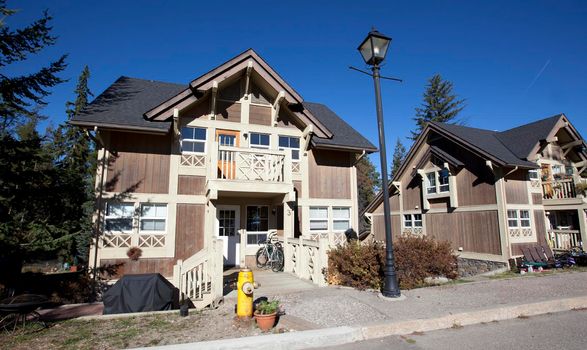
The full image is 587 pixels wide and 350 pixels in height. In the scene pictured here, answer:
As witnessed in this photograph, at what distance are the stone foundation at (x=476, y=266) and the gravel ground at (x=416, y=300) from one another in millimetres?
7463

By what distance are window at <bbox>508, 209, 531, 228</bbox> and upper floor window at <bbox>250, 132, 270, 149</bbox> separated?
566 inches

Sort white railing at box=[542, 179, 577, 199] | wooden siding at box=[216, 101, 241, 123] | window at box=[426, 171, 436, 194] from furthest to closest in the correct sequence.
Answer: window at box=[426, 171, 436, 194] → white railing at box=[542, 179, 577, 199] → wooden siding at box=[216, 101, 241, 123]

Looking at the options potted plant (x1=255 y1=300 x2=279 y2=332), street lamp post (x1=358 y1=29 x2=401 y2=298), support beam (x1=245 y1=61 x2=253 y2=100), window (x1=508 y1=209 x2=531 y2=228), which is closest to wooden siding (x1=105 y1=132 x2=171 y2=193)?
support beam (x1=245 y1=61 x2=253 y2=100)

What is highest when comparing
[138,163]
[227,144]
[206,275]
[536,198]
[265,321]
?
[227,144]

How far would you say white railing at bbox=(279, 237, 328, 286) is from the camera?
33.4 ft

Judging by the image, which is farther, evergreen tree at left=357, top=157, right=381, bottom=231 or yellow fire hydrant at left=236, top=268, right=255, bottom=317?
evergreen tree at left=357, top=157, right=381, bottom=231

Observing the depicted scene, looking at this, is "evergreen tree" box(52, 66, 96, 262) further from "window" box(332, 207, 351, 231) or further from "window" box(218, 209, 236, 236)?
"window" box(332, 207, 351, 231)

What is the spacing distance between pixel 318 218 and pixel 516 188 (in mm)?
12572

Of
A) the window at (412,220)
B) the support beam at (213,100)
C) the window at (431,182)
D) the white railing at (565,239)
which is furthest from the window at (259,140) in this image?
the white railing at (565,239)

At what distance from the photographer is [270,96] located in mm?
14797

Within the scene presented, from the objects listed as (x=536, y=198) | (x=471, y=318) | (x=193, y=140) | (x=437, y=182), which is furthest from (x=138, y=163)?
(x=536, y=198)

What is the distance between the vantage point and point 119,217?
40.0ft

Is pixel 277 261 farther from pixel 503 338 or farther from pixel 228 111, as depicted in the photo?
pixel 503 338

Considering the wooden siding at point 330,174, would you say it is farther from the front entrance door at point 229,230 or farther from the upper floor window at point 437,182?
the upper floor window at point 437,182
